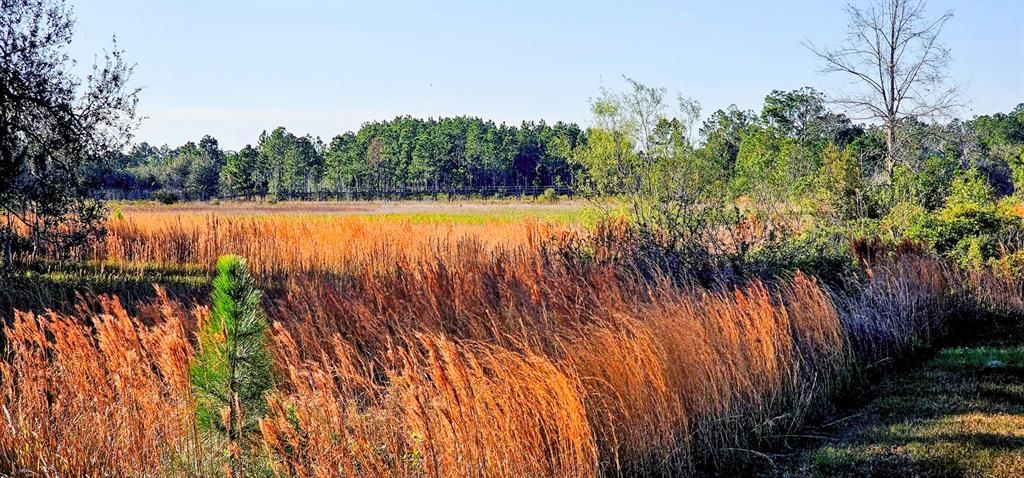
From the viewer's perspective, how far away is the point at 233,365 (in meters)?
3.60

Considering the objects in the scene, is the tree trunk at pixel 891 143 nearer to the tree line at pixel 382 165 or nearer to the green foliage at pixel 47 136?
the green foliage at pixel 47 136

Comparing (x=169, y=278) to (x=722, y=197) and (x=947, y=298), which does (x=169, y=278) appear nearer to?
(x=722, y=197)

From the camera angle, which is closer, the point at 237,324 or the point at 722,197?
the point at 237,324

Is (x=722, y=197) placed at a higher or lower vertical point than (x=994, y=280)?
higher

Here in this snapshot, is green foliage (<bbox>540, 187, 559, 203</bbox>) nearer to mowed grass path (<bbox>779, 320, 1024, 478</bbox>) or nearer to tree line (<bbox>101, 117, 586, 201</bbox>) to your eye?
tree line (<bbox>101, 117, 586, 201</bbox>)

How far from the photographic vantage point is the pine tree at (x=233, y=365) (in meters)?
3.53

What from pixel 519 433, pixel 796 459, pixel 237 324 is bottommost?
pixel 796 459

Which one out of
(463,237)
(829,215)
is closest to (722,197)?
(829,215)

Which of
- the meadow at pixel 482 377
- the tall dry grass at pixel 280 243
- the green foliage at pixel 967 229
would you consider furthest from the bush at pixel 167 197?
the green foliage at pixel 967 229

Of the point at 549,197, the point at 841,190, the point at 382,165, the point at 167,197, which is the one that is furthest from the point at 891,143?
the point at 382,165

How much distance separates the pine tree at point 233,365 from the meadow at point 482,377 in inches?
4.8

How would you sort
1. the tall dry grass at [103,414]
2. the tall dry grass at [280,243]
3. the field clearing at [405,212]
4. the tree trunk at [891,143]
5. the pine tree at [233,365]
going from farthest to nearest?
the field clearing at [405,212] < the tree trunk at [891,143] < the tall dry grass at [280,243] < the tall dry grass at [103,414] < the pine tree at [233,365]

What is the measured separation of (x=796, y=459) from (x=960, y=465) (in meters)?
1.05

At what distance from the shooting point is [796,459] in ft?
18.6
